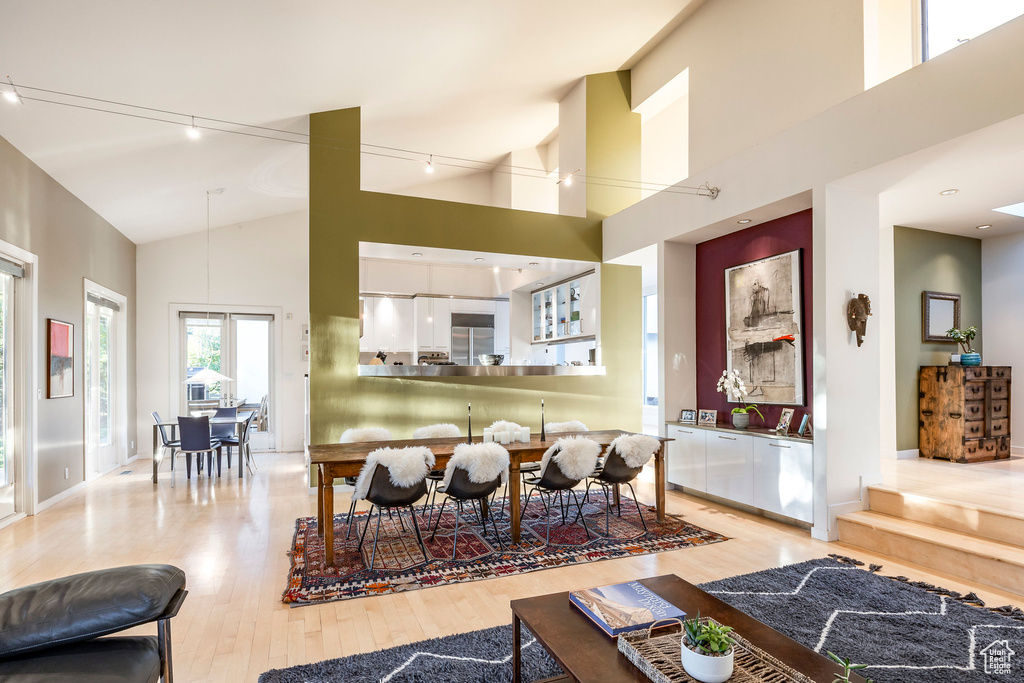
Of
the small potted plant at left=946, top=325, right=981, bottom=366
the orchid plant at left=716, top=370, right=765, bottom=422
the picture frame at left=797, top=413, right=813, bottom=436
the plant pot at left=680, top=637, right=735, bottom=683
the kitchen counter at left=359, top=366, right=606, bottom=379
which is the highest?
the small potted plant at left=946, top=325, right=981, bottom=366

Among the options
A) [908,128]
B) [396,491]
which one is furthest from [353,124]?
[908,128]

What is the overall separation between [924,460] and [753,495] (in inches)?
101

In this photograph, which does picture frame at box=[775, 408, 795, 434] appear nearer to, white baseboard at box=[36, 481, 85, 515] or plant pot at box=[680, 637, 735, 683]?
plant pot at box=[680, 637, 735, 683]

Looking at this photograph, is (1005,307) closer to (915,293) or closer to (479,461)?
(915,293)

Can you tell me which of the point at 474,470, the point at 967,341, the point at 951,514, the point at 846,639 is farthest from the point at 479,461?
the point at 967,341

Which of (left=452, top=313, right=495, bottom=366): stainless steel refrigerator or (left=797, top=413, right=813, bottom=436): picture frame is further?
(left=452, top=313, right=495, bottom=366): stainless steel refrigerator

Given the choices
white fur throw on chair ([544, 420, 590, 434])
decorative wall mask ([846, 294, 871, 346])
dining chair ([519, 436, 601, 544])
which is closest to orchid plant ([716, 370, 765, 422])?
decorative wall mask ([846, 294, 871, 346])

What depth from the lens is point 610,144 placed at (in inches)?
287

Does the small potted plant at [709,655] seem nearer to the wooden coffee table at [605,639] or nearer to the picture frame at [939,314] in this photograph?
the wooden coffee table at [605,639]

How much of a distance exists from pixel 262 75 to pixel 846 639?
5722 mm

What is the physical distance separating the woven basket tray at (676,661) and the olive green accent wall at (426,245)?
4826 millimetres

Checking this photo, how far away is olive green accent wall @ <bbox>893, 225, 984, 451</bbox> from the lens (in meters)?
6.15

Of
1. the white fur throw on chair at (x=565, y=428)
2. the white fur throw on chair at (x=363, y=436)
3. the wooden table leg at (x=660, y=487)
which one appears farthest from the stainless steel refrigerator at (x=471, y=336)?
the wooden table leg at (x=660, y=487)

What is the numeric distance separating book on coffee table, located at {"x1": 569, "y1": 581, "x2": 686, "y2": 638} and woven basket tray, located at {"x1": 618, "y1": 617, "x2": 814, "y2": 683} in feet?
0.28
